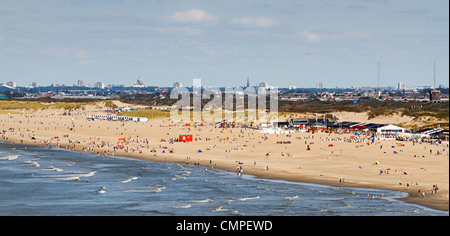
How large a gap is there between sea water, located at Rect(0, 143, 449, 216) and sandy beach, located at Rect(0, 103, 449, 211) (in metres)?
3.80

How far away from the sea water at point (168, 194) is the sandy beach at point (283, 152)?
3.80 m

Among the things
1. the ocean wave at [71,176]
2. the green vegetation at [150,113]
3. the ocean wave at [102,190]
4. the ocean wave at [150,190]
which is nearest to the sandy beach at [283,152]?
the ocean wave at [150,190]

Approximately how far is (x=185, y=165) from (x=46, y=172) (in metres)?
15.0

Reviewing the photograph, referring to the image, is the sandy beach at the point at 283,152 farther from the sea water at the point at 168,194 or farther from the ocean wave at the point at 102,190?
the ocean wave at the point at 102,190

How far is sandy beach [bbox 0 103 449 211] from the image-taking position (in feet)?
173

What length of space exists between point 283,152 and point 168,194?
30.9 m

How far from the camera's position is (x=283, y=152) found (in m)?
73.6

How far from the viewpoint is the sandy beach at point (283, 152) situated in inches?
2073

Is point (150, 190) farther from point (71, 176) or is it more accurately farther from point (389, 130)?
point (389, 130)

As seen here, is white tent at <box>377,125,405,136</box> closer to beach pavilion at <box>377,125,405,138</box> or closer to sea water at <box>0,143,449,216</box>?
beach pavilion at <box>377,125,405,138</box>

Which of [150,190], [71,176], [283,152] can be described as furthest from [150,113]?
[150,190]

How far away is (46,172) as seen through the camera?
57.2 m

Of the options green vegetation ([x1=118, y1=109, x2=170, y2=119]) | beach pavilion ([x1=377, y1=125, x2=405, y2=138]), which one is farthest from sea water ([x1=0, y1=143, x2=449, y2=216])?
green vegetation ([x1=118, y1=109, x2=170, y2=119])
